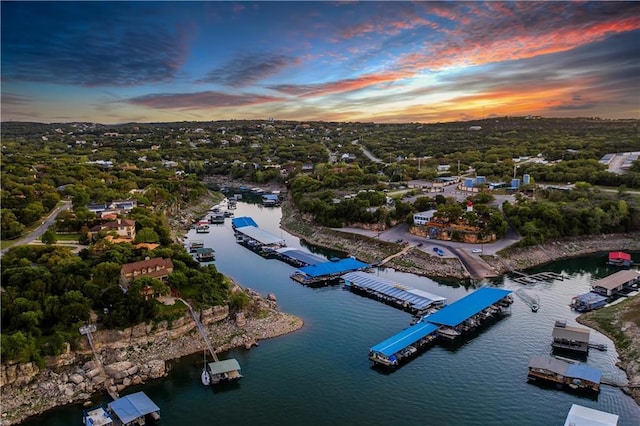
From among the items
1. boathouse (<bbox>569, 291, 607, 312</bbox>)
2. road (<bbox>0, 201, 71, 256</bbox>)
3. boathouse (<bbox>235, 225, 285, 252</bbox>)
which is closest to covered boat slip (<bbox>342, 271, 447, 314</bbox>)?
boathouse (<bbox>569, 291, 607, 312</bbox>)

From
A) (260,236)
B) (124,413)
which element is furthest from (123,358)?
(260,236)

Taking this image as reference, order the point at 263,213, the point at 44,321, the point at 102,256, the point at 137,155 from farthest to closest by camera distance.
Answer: the point at 137,155
the point at 263,213
the point at 102,256
the point at 44,321

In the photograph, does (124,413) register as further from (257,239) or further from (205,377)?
(257,239)

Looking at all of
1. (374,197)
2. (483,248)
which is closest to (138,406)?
(483,248)

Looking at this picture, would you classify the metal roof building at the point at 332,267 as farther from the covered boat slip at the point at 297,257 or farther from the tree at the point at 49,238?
the tree at the point at 49,238

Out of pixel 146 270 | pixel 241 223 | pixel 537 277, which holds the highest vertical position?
pixel 146 270

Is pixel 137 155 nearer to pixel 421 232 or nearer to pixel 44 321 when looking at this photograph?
pixel 421 232

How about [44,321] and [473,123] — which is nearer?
[44,321]
